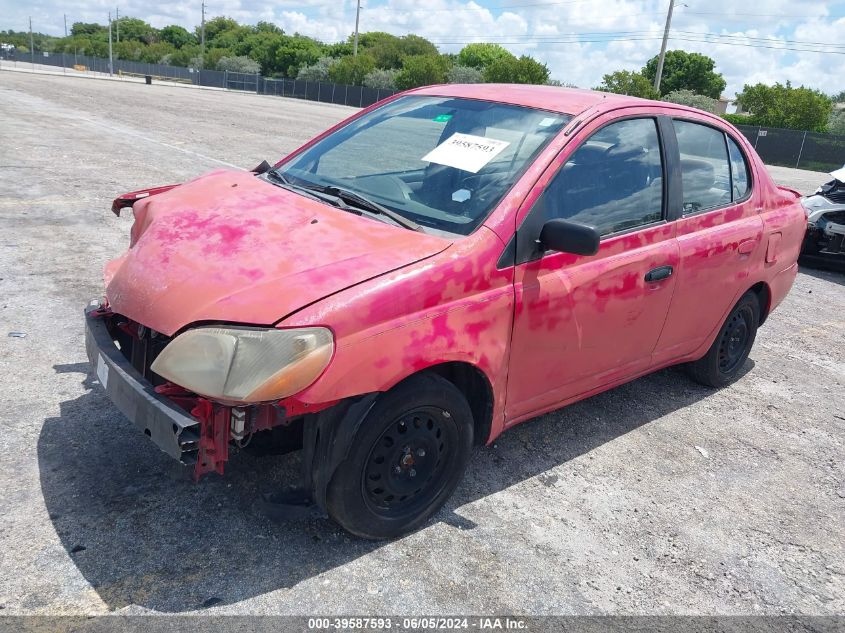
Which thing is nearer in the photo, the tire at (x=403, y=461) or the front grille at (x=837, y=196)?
the tire at (x=403, y=461)

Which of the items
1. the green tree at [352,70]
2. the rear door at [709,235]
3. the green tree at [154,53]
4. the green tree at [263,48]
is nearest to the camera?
the rear door at [709,235]

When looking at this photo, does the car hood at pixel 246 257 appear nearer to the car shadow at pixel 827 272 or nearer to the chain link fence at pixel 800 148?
the car shadow at pixel 827 272

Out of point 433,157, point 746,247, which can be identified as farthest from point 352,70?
point 433,157

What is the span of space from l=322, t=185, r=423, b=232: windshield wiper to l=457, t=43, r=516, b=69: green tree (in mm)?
108304

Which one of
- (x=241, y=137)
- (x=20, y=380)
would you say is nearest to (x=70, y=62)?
(x=241, y=137)

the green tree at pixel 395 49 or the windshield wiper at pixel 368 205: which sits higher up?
the green tree at pixel 395 49

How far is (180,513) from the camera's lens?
3064 millimetres

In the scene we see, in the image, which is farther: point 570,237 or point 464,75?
point 464,75

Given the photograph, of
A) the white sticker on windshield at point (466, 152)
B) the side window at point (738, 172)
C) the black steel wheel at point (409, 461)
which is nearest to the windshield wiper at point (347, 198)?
the white sticker on windshield at point (466, 152)

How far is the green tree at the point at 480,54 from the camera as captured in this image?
10811 centimetres

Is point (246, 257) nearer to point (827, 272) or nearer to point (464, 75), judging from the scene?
point (827, 272)

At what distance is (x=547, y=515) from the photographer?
336cm

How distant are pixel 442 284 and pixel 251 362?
0.81 meters

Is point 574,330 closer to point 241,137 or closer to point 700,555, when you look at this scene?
point 700,555
